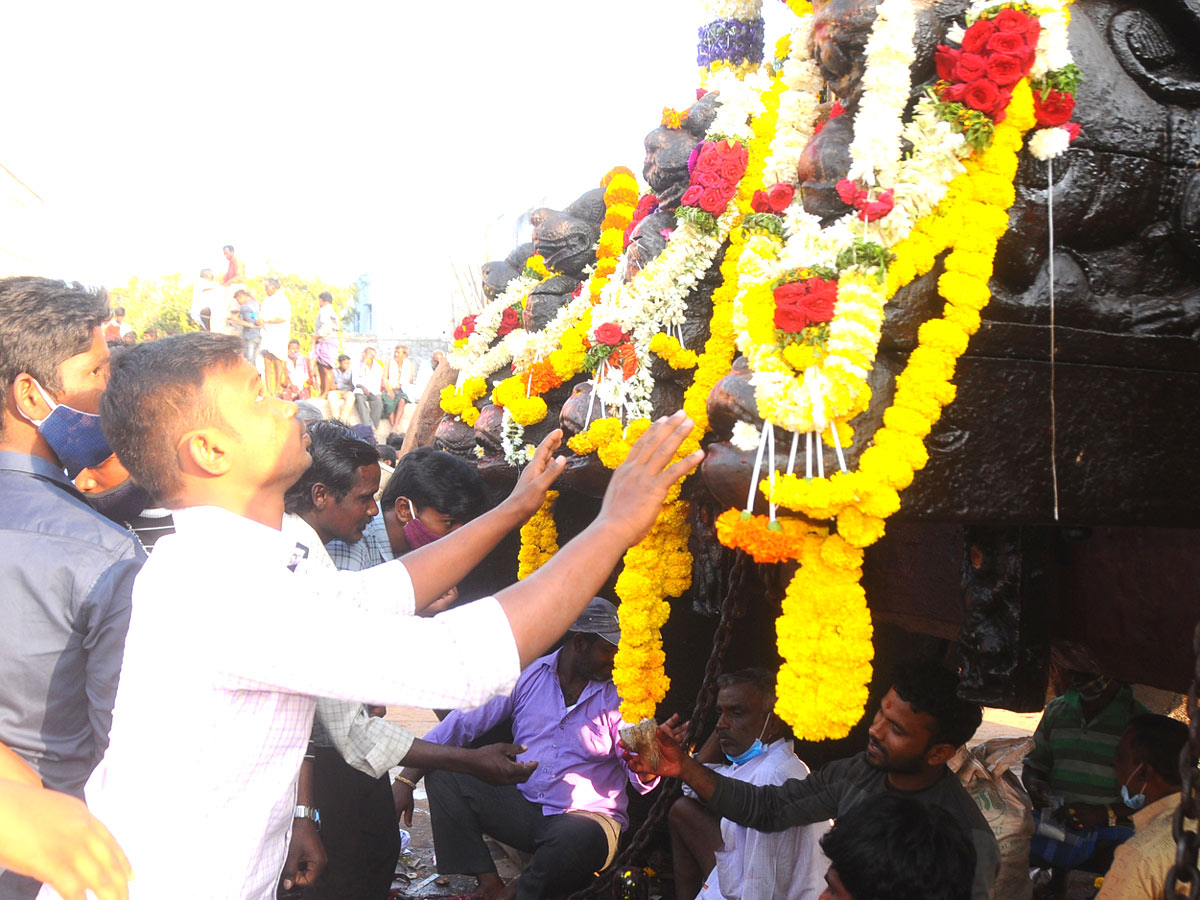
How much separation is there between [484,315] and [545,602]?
4339 mm

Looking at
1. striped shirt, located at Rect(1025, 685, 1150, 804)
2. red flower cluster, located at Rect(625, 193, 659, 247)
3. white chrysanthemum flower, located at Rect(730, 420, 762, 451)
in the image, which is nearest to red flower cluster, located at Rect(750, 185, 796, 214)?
white chrysanthemum flower, located at Rect(730, 420, 762, 451)

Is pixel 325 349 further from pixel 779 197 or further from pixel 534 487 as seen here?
pixel 534 487

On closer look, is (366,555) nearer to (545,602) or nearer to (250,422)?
(250,422)

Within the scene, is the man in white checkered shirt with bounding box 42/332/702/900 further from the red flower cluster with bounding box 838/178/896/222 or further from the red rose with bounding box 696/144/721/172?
the red rose with bounding box 696/144/721/172

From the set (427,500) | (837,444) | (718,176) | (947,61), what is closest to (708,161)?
(718,176)

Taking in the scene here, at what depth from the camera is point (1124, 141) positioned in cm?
243

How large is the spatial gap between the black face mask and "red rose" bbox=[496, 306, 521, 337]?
2.55 m

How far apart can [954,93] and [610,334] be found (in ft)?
6.31

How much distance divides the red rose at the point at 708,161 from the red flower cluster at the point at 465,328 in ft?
8.29

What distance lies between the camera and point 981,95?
7.71ft

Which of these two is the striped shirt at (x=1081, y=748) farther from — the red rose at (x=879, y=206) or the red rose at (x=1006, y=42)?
the red rose at (x=1006, y=42)

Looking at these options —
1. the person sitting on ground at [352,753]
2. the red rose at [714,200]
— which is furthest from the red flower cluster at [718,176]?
the person sitting on ground at [352,753]

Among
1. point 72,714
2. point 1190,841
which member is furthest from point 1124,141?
point 72,714

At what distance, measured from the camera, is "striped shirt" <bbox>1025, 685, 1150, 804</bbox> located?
4.22 meters
